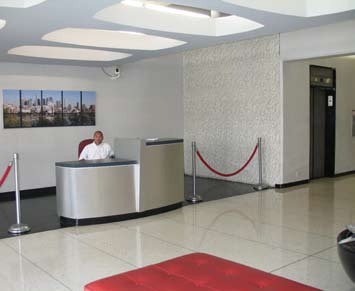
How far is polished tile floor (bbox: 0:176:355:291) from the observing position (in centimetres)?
418

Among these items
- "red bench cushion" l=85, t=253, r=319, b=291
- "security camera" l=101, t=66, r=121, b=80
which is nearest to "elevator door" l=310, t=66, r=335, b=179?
"security camera" l=101, t=66, r=121, b=80

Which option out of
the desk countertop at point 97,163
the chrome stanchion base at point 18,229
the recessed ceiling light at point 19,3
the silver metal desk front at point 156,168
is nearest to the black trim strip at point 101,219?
the silver metal desk front at point 156,168

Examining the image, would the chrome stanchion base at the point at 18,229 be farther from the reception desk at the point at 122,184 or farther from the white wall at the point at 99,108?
the white wall at the point at 99,108

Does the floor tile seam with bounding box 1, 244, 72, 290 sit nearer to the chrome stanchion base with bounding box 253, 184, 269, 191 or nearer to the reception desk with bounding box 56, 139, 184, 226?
the reception desk with bounding box 56, 139, 184, 226

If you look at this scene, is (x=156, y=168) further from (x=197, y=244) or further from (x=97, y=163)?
(x=197, y=244)

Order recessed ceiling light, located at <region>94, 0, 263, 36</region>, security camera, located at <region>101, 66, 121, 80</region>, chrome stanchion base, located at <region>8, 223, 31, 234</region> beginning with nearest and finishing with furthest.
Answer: recessed ceiling light, located at <region>94, 0, 263, 36</region> < chrome stanchion base, located at <region>8, 223, 31, 234</region> < security camera, located at <region>101, 66, 121, 80</region>

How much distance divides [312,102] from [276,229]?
5096 millimetres

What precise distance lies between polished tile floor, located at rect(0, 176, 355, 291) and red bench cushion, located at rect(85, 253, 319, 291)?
4.06 feet

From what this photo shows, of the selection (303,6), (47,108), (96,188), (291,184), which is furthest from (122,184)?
(291,184)

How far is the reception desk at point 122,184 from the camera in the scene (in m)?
6.06

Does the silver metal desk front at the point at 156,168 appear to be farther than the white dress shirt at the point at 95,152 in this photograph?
No

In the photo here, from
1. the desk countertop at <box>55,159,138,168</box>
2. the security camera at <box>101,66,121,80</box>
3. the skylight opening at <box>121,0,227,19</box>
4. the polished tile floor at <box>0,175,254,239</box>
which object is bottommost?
the polished tile floor at <box>0,175,254,239</box>

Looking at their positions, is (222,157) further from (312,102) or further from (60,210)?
(60,210)

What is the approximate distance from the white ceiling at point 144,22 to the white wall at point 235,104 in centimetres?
279
